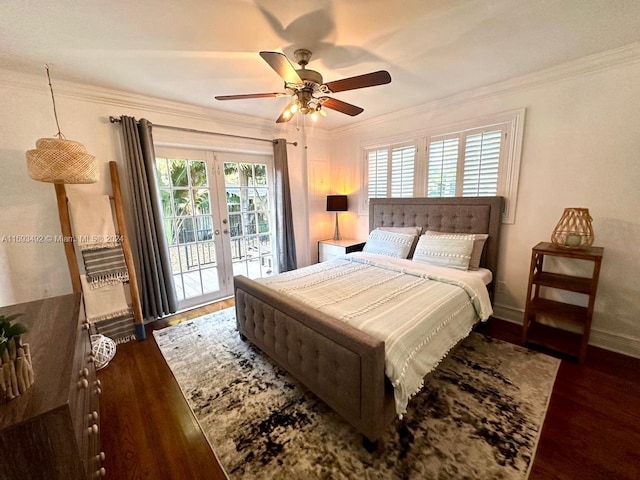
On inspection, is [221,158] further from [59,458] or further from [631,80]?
[631,80]

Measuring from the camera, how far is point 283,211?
3938 millimetres

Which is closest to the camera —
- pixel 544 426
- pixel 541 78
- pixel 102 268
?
pixel 544 426

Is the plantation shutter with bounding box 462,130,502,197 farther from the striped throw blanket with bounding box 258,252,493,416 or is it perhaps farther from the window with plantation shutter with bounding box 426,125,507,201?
the striped throw blanket with bounding box 258,252,493,416

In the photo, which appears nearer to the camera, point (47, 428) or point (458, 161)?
point (47, 428)

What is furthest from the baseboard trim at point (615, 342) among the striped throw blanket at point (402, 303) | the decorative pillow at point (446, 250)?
the decorative pillow at point (446, 250)

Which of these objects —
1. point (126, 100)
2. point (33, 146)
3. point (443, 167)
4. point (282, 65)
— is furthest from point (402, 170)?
point (33, 146)

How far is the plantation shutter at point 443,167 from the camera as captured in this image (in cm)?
313

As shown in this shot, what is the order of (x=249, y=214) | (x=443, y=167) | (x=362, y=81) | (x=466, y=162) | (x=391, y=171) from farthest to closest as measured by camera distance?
(x=249, y=214) → (x=391, y=171) → (x=443, y=167) → (x=466, y=162) → (x=362, y=81)

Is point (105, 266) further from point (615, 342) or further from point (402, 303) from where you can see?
point (615, 342)

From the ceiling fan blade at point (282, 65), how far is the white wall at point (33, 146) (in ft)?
6.54

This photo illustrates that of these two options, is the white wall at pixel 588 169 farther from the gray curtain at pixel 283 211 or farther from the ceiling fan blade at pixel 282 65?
the gray curtain at pixel 283 211

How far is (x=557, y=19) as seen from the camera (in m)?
1.71

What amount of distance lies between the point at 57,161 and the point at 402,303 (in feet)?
9.24

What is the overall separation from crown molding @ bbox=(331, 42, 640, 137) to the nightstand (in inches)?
73.9
